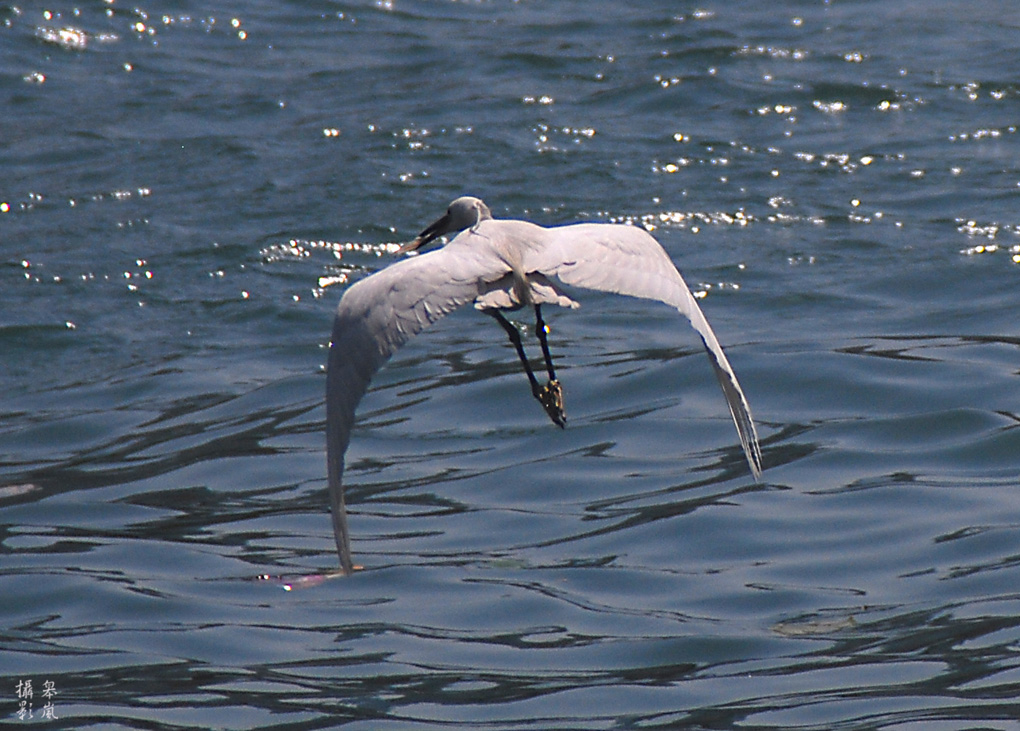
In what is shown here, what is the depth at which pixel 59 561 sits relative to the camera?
8109 mm

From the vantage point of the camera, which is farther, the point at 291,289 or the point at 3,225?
the point at 3,225

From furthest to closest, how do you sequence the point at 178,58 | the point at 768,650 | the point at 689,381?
1. the point at 178,58
2. the point at 689,381
3. the point at 768,650

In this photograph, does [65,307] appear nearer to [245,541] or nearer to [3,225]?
[3,225]

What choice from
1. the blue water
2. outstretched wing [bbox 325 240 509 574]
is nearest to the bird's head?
outstretched wing [bbox 325 240 509 574]

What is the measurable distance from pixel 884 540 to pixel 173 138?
8137 mm

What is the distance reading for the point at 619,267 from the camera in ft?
18.1

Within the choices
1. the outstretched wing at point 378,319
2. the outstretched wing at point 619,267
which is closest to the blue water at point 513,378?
the outstretched wing at point 378,319

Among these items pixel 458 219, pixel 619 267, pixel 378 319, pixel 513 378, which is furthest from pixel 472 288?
pixel 513 378

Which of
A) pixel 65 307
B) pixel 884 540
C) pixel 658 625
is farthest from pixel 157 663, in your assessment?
pixel 65 307

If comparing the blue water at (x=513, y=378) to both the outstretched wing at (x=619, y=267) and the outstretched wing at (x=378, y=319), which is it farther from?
the outstretched wing at (x=619, y=267)

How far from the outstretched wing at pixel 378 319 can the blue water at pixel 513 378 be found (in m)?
1.53

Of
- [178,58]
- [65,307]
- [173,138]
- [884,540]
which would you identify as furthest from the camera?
[178,58]

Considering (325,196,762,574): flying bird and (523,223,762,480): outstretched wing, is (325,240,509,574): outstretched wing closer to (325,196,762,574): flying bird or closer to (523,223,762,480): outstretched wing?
(325,196,762,574): flying bird

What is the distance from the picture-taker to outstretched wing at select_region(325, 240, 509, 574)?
16.9 feet
